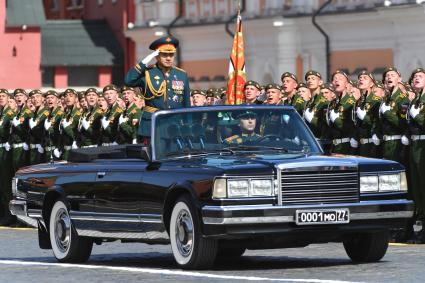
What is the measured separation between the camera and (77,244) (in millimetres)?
17156

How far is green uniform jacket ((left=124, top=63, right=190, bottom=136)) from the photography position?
18.7m

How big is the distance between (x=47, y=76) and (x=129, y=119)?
42.8 meters

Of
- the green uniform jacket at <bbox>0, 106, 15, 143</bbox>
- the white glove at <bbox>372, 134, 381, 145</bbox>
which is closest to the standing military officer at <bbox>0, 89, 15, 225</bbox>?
the green uniform jacket at <bbox>0, 106, 15, 143</bbox>

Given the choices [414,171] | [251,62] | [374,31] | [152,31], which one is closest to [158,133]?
[414,171]

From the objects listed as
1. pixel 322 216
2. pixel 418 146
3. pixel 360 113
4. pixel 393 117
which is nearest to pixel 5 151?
pixel 360 113

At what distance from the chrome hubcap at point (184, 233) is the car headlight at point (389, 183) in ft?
5.22

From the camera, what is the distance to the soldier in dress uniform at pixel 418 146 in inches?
757

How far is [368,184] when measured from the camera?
15250 mm

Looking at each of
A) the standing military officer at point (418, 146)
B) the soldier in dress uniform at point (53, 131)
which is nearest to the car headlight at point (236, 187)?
the standing military officer at point (418, 146)

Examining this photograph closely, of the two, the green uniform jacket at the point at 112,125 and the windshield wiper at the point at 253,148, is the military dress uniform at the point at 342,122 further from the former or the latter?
the windshield wiper at the point at 253,148

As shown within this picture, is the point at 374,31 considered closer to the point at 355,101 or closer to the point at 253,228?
the point at 355,101

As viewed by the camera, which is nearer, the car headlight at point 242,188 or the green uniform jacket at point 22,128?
the car headlight at point 242,188

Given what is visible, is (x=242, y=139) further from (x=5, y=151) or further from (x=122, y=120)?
(x=5, y=151)

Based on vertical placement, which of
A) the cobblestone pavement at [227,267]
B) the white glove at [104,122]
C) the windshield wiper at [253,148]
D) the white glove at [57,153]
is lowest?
the cobblestone pavement at [227,267]
